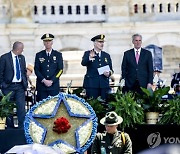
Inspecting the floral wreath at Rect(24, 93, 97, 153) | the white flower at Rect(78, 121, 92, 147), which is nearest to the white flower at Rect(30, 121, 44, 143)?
the floral wreath at Rect(24, 93, 97, 153)

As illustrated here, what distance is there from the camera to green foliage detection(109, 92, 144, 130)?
14438mm

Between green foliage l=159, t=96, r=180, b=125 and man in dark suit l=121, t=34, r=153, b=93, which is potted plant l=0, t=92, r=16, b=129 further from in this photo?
green foliage l=159, t=96, r=180, b=125

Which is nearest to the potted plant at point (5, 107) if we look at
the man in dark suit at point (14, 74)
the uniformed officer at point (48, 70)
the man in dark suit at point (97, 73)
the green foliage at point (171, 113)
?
the man in dark suit at point (14, 74)

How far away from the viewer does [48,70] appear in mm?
16219

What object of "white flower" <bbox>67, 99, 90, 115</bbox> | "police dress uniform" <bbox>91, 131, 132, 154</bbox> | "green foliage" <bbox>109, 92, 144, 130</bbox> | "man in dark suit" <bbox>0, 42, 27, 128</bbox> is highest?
"man in dark suit" <bbox>0, 42, 27, 128</bbox>

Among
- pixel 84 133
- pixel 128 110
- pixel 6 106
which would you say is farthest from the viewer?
pixel 6 106

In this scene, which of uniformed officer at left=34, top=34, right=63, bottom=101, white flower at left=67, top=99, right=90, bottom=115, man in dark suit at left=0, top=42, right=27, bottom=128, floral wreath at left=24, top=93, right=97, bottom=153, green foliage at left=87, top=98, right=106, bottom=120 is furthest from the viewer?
uniformed officer at left=34, top=34, right=63, bottom=101

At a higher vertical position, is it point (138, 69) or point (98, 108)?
point (138, 69)

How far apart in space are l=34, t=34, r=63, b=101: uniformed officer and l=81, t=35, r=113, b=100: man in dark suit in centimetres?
47

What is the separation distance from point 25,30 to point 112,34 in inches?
85.4

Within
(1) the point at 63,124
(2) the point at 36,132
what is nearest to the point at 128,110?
(1) the point at 63,124

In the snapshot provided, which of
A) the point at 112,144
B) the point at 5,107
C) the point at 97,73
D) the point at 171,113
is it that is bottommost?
the point at 112,144

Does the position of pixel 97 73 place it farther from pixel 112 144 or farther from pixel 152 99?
pixel 112 144

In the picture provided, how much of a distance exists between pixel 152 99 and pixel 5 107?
92.3 inches
